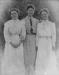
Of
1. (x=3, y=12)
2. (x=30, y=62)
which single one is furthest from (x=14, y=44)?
(x=3, y=12)

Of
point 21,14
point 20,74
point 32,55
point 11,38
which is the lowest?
point 20,74

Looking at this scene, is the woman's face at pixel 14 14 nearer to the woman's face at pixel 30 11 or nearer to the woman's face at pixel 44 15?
the woman's face at pixel 30 11

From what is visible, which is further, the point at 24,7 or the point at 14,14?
the point at 24,7

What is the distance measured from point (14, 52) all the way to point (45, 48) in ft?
0.88

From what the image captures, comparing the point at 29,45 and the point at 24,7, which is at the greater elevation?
the point at 24,7

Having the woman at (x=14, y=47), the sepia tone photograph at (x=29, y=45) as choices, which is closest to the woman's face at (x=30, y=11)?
the sepia tone photograph at (x=29, y=45)

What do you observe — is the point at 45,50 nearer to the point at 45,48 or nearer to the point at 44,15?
the point at 45,48

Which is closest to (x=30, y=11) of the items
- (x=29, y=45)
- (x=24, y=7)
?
(x=24, y=7)

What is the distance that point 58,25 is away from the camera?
244 centimetres

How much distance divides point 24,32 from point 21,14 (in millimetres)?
201

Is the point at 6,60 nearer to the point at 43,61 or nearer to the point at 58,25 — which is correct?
the point at 43,61

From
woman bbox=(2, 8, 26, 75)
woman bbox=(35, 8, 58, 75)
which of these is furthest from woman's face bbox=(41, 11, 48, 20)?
woman bbox=(2, 8, 26, 75)

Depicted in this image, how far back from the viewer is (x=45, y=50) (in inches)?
90.1

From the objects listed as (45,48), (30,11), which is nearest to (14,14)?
(30,11)
